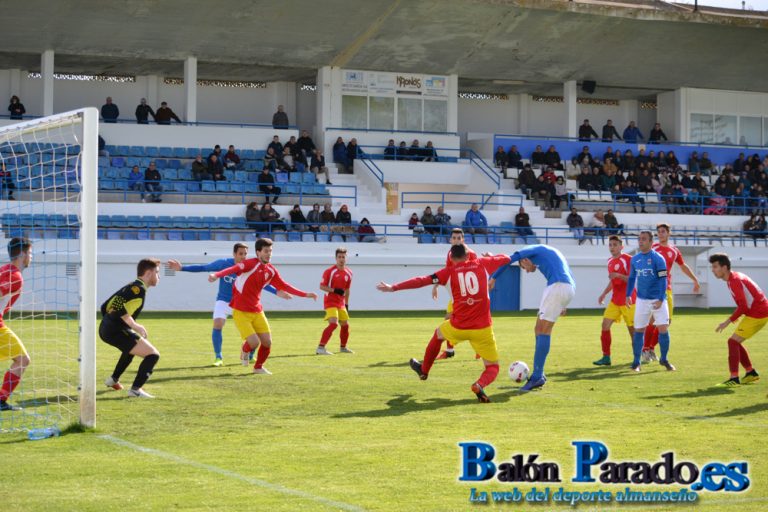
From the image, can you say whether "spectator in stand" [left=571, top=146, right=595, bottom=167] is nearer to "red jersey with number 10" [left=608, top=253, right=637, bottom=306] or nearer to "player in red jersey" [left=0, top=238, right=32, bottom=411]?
"red jersey with number 10" [left=608, top=253, right=637, bottom=306]

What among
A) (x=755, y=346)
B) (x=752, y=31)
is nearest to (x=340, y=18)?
(x=752, y=31)

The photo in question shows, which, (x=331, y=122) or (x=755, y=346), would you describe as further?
(x=331, y=122)

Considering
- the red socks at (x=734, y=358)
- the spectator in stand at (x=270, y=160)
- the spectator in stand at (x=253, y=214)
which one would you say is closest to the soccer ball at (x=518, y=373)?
the red socks at (x=734, y=358)

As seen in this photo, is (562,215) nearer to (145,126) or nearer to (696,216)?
(696,216)

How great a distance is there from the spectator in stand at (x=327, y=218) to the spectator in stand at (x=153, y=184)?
5564mm

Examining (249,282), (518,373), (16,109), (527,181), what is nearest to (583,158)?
(527,181)

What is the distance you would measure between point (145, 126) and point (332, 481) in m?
33.5

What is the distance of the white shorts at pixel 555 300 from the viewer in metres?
13.5

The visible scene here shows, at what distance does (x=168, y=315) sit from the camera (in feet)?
101

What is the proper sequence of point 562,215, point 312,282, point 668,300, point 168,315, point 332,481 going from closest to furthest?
point 332,481 < point 668,300 < point 168,315 < point 312,282 < point 562,215

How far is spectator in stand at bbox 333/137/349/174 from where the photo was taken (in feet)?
139

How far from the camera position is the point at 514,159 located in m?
43.8

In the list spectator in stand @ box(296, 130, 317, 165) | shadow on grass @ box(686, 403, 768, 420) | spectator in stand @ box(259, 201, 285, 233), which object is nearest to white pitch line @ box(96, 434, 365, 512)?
shadow on grass @ box(686, 403, 768, 420)

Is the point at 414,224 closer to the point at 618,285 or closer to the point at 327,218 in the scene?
the point at 327,218
